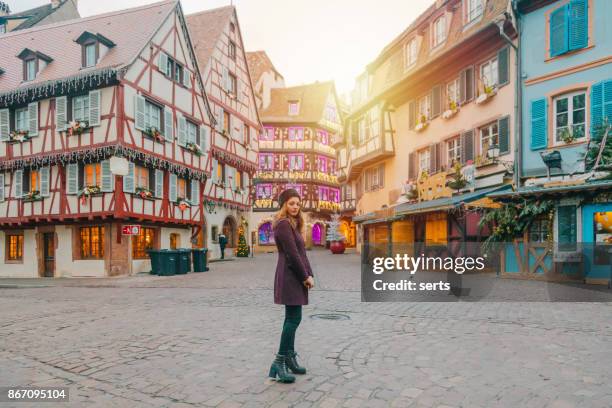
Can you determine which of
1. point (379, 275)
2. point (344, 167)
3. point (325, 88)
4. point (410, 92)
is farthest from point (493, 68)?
point (325, 88)

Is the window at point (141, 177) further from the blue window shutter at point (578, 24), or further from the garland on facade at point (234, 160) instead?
the blue window shutter at point (578, 24)

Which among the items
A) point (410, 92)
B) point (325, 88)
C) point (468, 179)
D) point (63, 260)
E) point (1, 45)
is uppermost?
point (325, 88)

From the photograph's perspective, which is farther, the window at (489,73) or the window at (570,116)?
the window at (489,73)

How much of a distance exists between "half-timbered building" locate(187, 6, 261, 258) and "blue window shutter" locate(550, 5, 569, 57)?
674 inches

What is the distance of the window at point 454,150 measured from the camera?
17.6 meters

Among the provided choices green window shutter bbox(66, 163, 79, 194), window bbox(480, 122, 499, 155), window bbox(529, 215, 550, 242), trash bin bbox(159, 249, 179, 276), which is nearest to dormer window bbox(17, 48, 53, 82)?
green window shutter bbox(66, 163, 79, 194)

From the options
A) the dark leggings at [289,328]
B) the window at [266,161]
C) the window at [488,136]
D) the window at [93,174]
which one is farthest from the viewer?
the window at [266,161]

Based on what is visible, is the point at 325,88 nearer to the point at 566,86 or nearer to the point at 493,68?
the point at 493,68

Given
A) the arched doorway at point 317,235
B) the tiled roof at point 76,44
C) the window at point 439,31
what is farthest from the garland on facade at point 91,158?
the arched doorway at point 317,235

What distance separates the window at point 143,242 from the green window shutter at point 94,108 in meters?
4.70

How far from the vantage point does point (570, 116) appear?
522 inches

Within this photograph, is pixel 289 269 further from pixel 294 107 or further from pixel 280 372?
pixel 294 107

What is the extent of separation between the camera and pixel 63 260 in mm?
19141

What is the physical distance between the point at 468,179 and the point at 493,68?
381 centimetres
